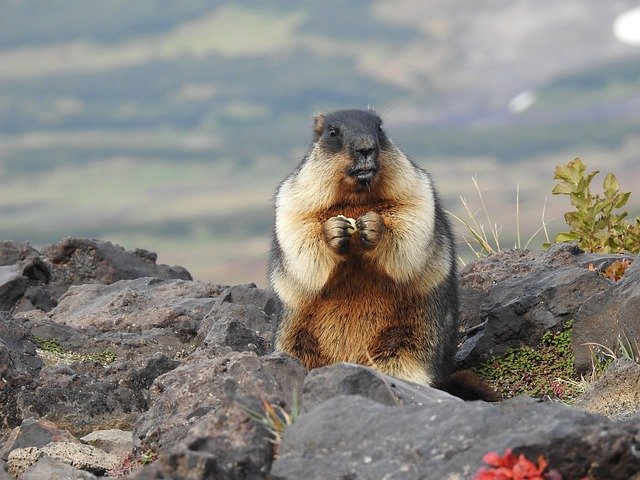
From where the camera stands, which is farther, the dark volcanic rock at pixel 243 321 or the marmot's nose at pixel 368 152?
the dark volcanic rock at pixel 243 321

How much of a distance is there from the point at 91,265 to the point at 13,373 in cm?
742

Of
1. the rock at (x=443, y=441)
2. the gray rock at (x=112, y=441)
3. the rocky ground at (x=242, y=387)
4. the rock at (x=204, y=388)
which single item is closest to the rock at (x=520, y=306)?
the rocky ground at (x=242, y=387)

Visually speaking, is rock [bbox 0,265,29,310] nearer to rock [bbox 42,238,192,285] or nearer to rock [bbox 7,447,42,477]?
rock [bbox 42,238,192,285]

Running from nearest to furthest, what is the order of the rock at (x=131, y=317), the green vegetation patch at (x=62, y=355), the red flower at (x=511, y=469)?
the red flower at (x=511, y=469) → the green vegetation patch at (x=62, y=355) → the rock at (x=131, y=317)

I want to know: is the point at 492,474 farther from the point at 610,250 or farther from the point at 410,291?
the point at 610,250

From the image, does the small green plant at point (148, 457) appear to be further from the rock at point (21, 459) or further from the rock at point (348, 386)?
the rock at point (348, 386)

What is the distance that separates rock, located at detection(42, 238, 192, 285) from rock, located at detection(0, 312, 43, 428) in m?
5.92

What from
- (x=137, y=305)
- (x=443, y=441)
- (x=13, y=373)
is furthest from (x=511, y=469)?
(x=137, y=305)

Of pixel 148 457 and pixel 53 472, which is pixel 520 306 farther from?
pixel 53 472

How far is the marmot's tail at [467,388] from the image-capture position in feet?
31.5

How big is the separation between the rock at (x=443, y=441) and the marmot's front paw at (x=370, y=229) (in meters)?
3.37

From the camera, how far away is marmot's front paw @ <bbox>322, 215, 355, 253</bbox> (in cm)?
931

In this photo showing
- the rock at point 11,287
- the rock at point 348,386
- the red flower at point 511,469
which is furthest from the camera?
the rock at point 11,287

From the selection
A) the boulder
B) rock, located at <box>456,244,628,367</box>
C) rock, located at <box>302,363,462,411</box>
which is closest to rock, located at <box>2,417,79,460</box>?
rock, located at <box>302,363,462,411</box>
